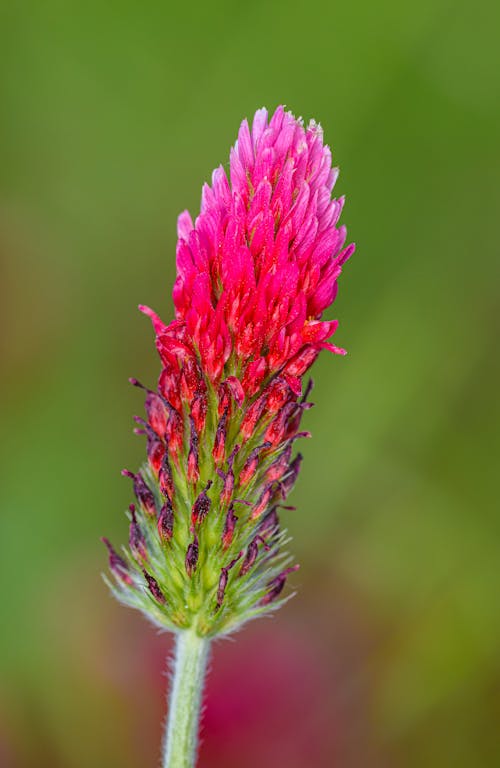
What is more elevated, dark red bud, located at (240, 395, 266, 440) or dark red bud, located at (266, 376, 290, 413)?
dark red bud, located at (266, 376, 290, 413)

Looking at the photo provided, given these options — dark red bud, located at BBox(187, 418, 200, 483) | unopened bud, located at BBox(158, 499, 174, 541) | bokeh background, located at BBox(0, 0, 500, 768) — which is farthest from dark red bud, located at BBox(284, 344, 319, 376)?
bokeh background, located at BBox(0, 0, 500, 768)

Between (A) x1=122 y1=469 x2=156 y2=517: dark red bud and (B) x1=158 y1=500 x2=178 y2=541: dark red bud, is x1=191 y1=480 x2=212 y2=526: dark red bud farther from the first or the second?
(A) x1=122 y1=469 x2=156 y2=517: dark red bud

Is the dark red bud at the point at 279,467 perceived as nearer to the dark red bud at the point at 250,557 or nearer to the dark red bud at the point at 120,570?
the dark red bud at the point at 250,557

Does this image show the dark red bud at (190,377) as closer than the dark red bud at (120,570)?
Yes

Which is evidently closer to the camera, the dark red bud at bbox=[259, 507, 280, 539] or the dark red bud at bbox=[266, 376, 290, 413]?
the dark red bud at bbox=[266, 376, 290, 413]

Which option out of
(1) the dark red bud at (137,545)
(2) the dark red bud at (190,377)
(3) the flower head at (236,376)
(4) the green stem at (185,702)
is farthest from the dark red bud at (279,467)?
(4) the green stem at (185,702)

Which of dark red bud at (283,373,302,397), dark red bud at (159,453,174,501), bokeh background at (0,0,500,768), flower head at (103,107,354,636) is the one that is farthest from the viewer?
A: bokeh background at (0,0,500,768)

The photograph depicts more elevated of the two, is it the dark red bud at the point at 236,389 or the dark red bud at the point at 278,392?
the dark red bud at the point at 278,392

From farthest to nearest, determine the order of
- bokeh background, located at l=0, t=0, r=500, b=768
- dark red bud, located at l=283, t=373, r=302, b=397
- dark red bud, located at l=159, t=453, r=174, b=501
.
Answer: bokeh background, located at l=0, t=0, r=500, b=768
dark red bud, located at l=159, t=453, r=174, b=501
dark red bud, located at l=283, t=373, r=302, b=397

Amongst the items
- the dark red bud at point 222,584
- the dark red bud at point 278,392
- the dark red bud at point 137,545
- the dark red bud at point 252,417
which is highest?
the dark red bud at point 278,392
